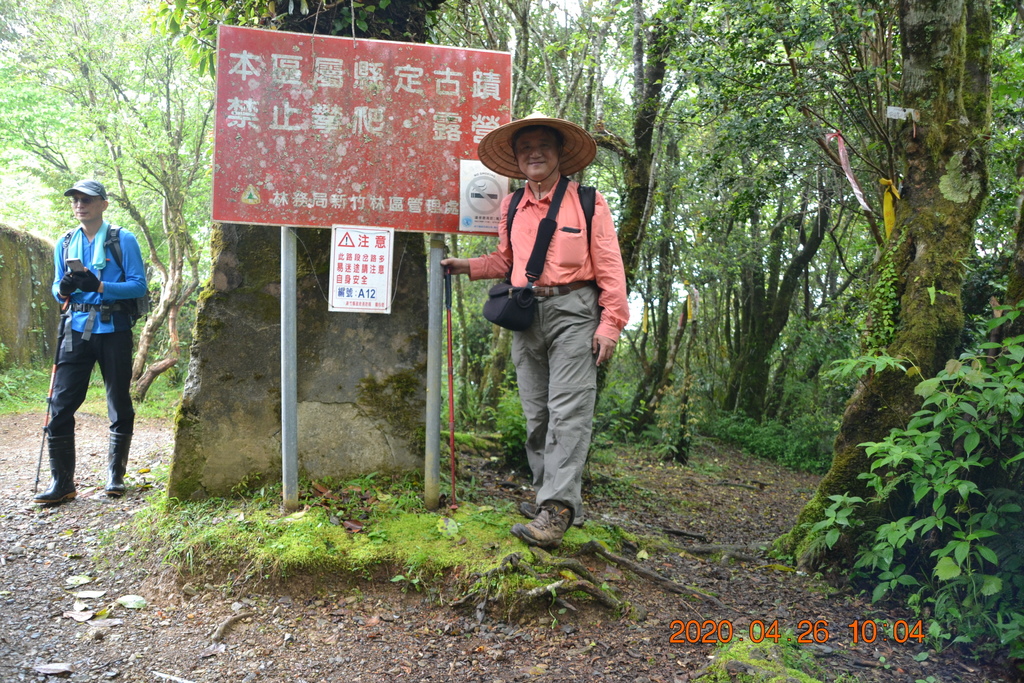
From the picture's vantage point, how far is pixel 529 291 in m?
4.03

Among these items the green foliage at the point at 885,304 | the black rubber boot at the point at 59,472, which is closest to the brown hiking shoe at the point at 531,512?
the green foliage at the point at 885,304

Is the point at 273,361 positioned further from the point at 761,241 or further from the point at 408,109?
the point at 761,241

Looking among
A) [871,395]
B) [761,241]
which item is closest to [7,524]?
[871,395]

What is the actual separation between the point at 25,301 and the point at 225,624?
38.6ft

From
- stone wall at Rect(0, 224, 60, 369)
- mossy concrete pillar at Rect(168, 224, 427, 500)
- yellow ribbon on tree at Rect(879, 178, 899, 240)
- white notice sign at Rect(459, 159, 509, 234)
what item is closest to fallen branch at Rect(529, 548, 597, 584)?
mossy concrete pillar at Rect(168, 224, 427, 500)

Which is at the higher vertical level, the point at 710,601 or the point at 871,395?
the point at 871,395

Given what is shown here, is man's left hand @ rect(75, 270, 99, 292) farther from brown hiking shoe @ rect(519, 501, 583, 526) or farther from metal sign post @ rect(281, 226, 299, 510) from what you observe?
brown hiking shoe @ rect(519, 501, 583, 526)

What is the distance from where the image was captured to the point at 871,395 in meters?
4.58

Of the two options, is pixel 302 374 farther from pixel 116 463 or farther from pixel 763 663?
pixel 763 663

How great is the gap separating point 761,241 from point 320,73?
11.0m

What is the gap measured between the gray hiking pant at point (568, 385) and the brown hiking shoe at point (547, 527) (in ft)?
0.17
